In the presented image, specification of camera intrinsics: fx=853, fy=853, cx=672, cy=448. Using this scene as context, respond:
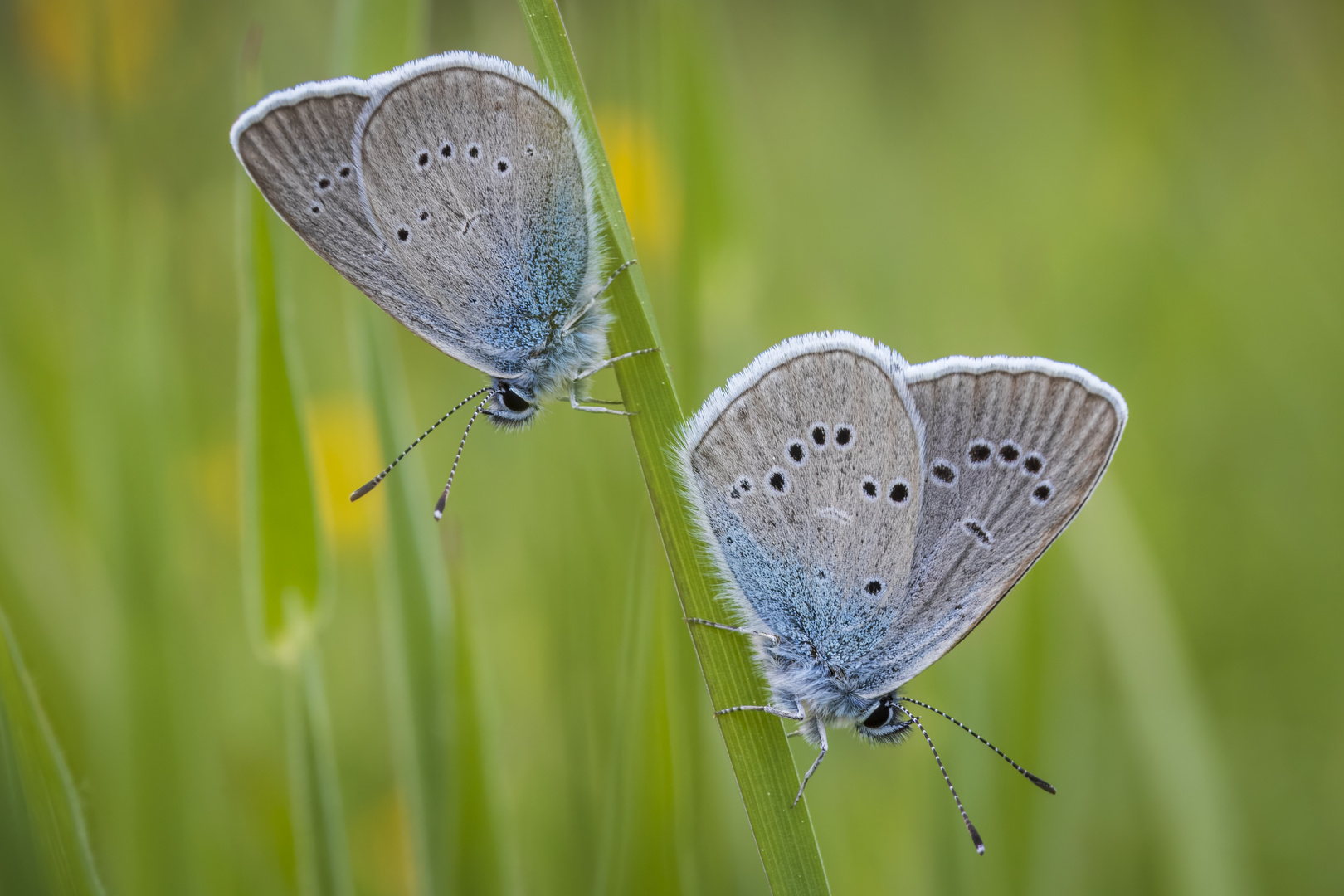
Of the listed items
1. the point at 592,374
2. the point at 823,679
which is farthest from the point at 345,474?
the point at 823,679

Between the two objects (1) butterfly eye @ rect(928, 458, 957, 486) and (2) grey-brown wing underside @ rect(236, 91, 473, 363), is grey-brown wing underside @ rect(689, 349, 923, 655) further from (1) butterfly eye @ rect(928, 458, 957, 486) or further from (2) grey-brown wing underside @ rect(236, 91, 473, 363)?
(2) grey-brown wing underside @ rect(236, 91, 473, 363)

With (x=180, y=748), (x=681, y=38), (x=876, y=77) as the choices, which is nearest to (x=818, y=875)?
(x=180, y=748)

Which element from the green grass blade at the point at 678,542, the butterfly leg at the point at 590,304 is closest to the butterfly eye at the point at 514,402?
the butterfly leg at the point at 590,304

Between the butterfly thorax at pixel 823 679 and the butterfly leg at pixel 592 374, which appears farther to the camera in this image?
the butterfly thorax at pixel 823 679

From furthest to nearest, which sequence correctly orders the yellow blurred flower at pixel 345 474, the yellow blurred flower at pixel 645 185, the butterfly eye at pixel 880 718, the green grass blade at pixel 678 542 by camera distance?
the yellow blurred flower at pixel 345 474, the yellow blurred flower at pixel 645 185, the butterfly eye at pixel 880 718, the green grass blade at pixel 678 542

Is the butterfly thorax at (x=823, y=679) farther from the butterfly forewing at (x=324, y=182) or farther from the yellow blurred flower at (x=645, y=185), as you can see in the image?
the yellow blurred flower at (x=645, y=185)

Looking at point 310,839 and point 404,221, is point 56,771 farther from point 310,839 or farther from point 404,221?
point 404,221

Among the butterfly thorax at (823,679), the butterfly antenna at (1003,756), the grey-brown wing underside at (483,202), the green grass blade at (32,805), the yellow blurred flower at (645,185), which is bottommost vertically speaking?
the butterfly antenna at (1003,756)
